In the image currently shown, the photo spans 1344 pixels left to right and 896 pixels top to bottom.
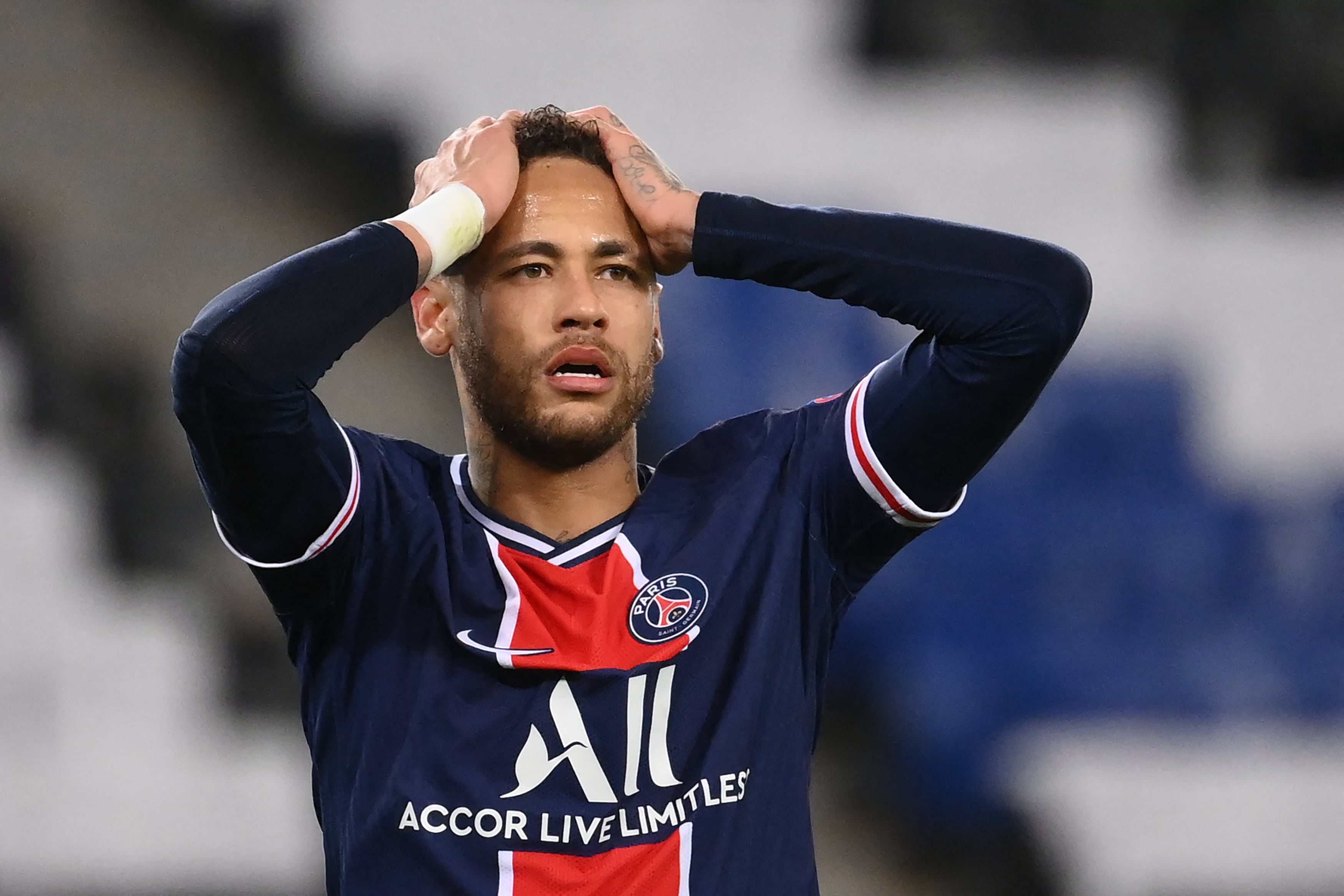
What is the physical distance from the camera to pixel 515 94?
245 cm

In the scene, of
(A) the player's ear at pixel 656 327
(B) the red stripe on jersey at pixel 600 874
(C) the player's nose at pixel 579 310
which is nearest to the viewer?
(B) the red stripe on jersey at pixel 600 874

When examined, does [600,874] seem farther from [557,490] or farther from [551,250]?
[551,250]

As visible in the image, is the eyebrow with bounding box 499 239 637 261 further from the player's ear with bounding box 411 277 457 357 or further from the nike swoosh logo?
the nike swoosh logo

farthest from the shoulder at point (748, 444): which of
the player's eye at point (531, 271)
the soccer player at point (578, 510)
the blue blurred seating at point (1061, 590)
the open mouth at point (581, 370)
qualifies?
the blue blurred seating at point (1061, 590)

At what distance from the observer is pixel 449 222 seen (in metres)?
1.31

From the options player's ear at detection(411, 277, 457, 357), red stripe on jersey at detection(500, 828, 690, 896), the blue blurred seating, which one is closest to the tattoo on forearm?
player's ear at detection(411, 277, 457, 357)

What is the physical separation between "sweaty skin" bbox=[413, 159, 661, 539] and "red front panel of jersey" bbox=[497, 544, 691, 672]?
3.5 inches

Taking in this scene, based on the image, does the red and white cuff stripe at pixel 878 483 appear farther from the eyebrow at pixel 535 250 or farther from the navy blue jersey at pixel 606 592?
the eyebrow at pixel 535 250

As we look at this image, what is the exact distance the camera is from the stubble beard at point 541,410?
137cm

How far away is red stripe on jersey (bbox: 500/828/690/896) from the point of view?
48.3 inches

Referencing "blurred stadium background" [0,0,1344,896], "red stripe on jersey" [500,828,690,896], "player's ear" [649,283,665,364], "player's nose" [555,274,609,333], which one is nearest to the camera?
"red stripe on jersey" [500,828,690,896]

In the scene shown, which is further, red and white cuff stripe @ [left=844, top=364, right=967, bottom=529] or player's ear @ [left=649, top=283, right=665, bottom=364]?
player's ear @ [left=649, top=283, right=665, bottom=364]

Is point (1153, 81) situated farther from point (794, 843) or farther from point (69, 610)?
point (69, 610)

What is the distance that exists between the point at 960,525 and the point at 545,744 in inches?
49.5
